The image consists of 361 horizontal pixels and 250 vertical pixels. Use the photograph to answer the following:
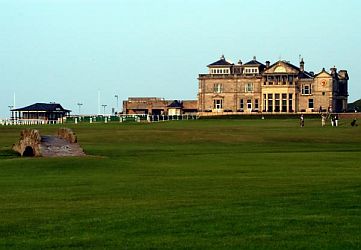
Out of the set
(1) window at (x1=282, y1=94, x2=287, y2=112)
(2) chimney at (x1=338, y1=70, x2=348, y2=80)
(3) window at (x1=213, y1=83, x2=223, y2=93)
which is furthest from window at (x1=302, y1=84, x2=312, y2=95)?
(3) window at (x1=213, y1=83, x2=223, y2=93)

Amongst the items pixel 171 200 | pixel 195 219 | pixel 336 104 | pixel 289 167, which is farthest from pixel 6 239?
pixel 336 104

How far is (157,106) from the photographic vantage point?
7441 inches

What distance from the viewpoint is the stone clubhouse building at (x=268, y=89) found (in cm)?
16075

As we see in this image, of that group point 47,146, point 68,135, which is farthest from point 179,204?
point 68,135

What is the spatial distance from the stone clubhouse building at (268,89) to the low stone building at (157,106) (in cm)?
1286

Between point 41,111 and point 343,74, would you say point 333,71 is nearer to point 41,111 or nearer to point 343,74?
point 343,74

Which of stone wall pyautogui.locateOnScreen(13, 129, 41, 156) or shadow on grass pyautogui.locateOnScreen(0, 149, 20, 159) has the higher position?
stone wall pyautogui.locateOnScreen(13, 129, 41, 156)

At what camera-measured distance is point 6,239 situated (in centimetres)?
1598

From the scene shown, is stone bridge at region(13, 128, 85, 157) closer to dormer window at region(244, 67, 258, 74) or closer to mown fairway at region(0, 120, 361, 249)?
mown fairway at region(0, 120, 361, 249)

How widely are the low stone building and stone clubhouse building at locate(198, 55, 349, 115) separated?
12.9m

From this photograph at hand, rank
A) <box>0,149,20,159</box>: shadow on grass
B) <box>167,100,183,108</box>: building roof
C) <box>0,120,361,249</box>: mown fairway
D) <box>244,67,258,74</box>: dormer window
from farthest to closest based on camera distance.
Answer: <box>167,100,183,108</box>: building roof, <box>244,67,258,74</box>: dormer window, <box>0,149,20,159</box>: shadow on grass, <box>0,120,361,249</box>: mown fairway

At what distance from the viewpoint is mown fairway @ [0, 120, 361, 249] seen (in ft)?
51.6

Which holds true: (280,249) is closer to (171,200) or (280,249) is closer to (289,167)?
(171,200)

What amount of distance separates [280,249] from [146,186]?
11224mm
